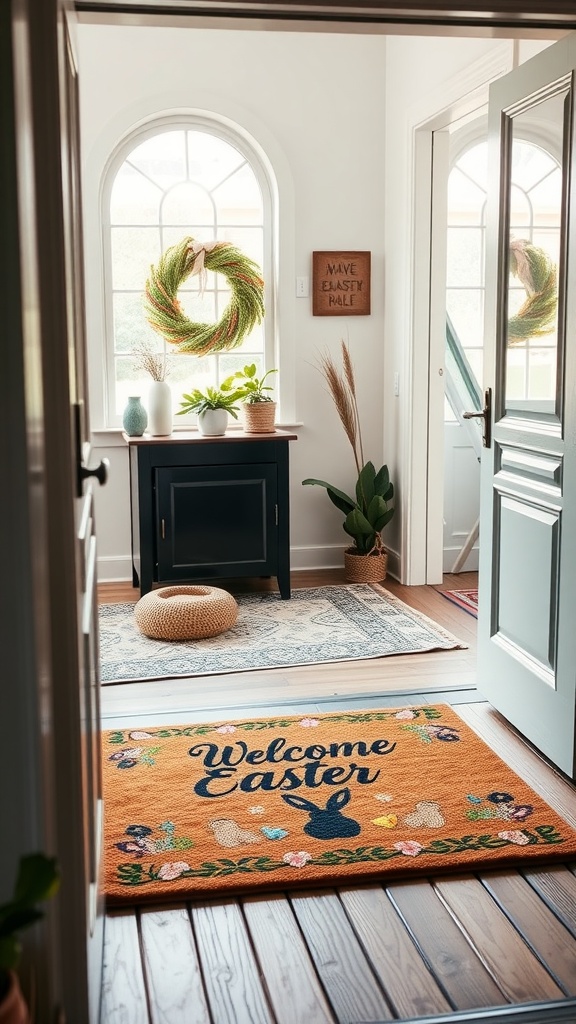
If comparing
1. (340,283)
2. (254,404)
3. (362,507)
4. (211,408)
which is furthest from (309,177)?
(362,507)

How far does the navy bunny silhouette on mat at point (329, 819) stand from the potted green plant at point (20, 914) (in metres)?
1.56

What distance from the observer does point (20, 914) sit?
109 cm

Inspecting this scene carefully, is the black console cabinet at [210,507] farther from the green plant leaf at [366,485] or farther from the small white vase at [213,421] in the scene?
the green plant leaf at [366,485]

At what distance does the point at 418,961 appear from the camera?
2.08 meters

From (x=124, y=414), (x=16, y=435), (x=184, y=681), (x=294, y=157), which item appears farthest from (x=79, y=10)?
(x=294, y=157)

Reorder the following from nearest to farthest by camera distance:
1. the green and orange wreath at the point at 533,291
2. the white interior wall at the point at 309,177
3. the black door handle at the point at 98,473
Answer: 1. the black door handle at the point at 98,473
2. the green and orange wreath at the point at 533,291
3. the white interior wall at the point at 309,177

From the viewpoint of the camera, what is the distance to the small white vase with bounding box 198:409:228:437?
5.08m

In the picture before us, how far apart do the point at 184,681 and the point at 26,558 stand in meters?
2.67

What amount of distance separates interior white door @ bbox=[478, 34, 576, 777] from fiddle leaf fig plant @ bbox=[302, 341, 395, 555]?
6.17ft

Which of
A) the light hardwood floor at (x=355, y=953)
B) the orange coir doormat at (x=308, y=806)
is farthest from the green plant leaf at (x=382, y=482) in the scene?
the light hardwood floor at (x=355, y=953)

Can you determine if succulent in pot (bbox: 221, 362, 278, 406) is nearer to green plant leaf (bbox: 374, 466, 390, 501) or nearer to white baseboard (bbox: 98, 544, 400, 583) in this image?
green plant leaf (bbox: 374, 466, 390, 501)

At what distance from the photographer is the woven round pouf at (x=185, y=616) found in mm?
4391

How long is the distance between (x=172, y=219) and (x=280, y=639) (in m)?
2.40

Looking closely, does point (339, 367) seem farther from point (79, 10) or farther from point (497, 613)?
point (79, 10)
